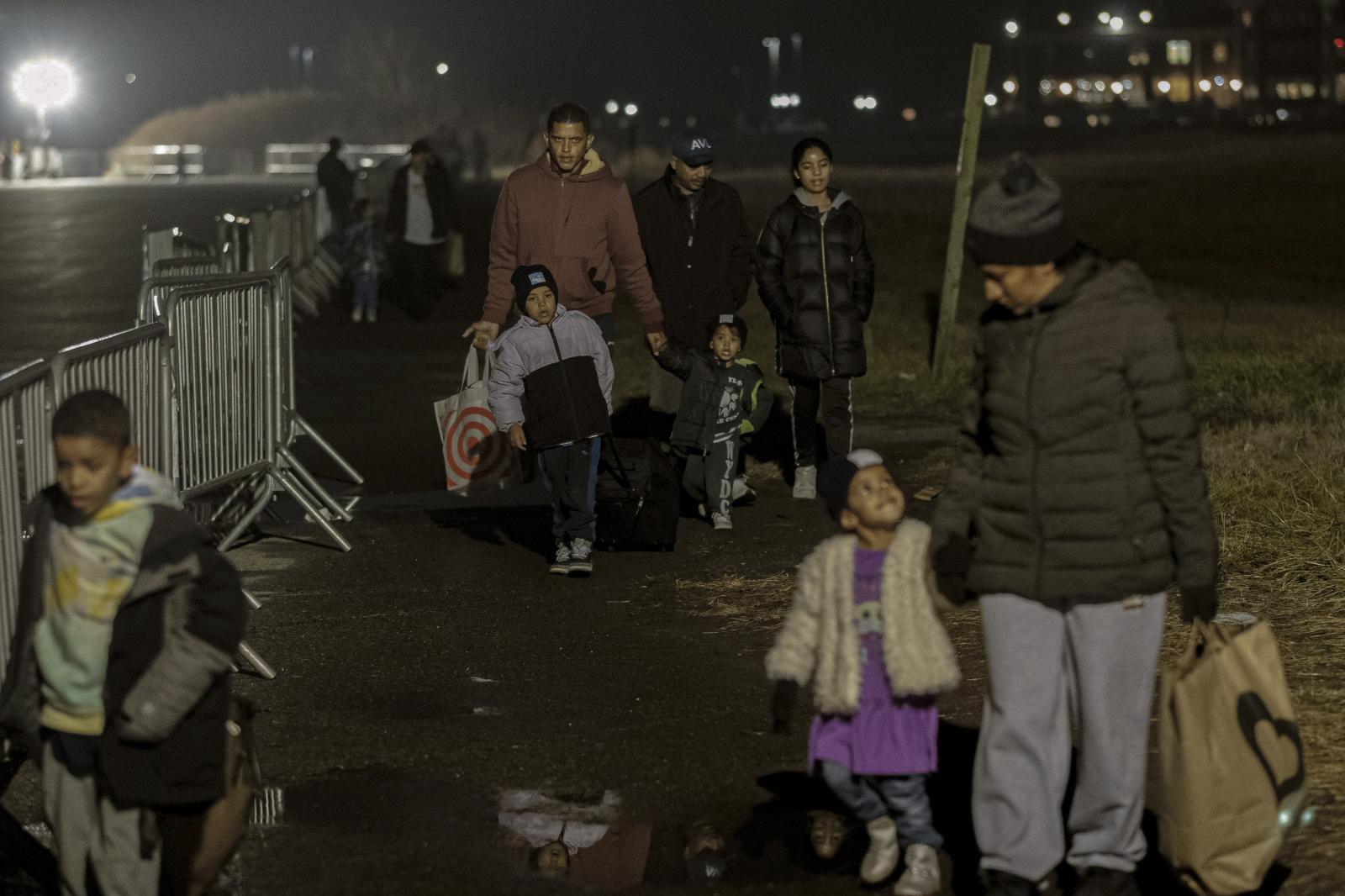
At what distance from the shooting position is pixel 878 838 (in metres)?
4.89

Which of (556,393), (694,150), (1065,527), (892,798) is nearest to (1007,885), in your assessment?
(892,798)

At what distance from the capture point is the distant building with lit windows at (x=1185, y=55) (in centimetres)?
18012

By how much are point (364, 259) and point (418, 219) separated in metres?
0.71

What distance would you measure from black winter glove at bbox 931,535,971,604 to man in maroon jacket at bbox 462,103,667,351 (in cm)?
479

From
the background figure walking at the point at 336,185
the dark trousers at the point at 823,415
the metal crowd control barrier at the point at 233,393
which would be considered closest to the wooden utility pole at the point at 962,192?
the dark trousers at the point at 823,415

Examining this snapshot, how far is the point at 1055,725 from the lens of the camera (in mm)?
4617

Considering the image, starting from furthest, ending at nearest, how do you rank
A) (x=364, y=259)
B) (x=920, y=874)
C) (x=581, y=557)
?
(x=364, y=259) → (x=581, y=557) → (x=920, y=874)

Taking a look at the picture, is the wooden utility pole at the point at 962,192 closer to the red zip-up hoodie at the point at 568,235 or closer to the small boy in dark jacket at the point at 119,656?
the red zip-up hoodie at the point at 568,235

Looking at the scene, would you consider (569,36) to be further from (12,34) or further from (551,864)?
(551,864)

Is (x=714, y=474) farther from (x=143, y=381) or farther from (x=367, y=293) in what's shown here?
(x=367, y=293)

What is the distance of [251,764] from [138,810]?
1.17ft

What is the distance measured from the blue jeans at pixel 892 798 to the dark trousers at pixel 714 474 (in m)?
4.89

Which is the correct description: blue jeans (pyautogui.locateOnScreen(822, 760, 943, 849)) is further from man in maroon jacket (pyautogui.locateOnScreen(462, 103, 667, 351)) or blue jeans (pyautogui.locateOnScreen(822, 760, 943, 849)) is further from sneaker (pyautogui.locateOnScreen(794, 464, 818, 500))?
sneaker (pyautogui.locateOnScreen(794, 464, 818, 500))

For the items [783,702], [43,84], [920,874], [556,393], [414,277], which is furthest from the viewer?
[43,84]
